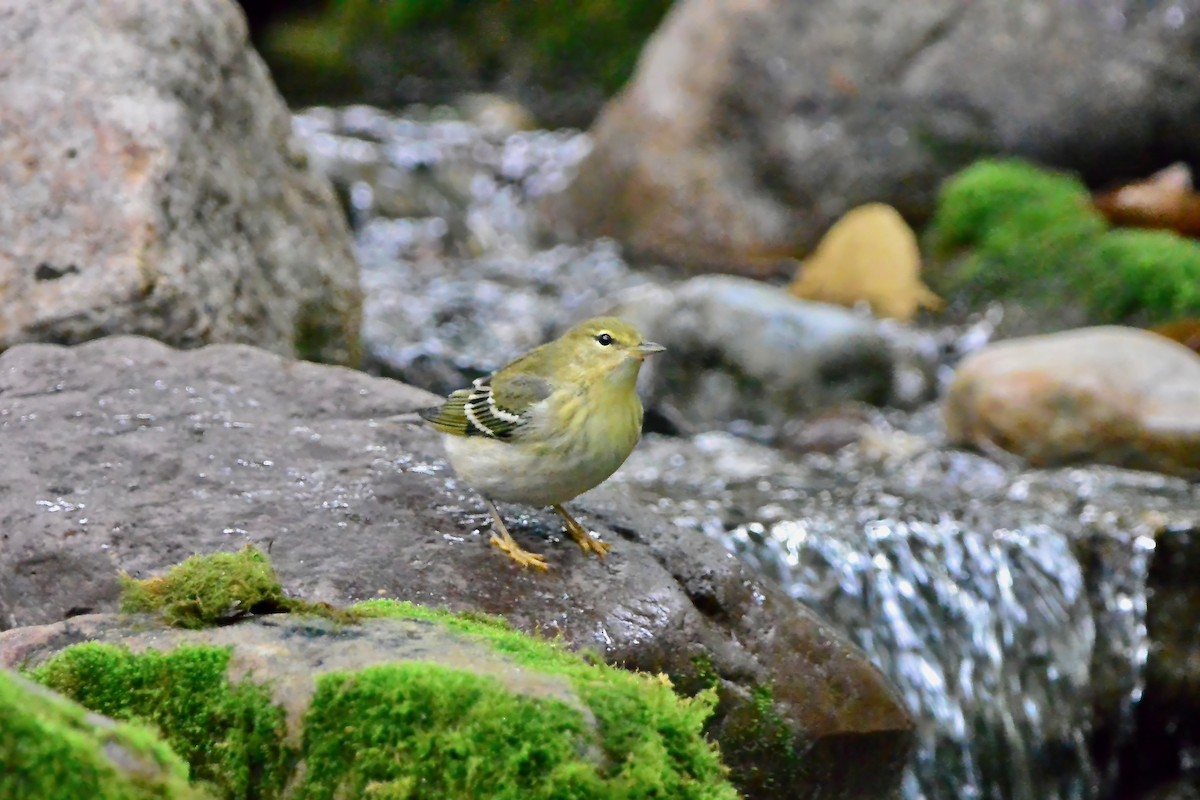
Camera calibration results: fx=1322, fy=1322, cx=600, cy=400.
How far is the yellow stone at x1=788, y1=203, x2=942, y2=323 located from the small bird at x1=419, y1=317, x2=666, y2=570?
7.92 meters

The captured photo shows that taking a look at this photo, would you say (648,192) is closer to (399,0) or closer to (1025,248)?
(1025,248)

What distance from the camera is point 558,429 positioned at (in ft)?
16.1

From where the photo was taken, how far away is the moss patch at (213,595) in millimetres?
3523

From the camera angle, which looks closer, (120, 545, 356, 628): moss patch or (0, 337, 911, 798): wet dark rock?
(120, 545, 356, 628): moss patch

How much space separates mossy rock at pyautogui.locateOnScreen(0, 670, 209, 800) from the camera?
232 cm

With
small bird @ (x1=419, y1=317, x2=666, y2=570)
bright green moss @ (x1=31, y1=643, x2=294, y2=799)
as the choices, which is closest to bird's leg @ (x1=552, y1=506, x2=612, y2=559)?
small bird @ (x1=419, y1=317, x2=666, y2=570)

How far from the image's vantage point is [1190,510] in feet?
26.7

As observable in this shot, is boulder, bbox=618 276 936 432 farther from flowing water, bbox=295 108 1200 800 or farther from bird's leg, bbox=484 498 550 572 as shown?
bird's leg, bbox=484 498 550 572

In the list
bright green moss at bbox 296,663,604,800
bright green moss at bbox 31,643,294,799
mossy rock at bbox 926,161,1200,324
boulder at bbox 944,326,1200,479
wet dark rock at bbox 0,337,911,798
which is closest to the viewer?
bright green moss at bbox 296,663,604,800

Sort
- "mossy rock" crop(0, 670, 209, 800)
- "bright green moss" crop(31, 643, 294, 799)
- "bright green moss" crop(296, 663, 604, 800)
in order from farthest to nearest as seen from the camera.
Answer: "bright green moss" crop(31, 643, 294, 799) → "bright green moss" crop(296, 663, 604, 800) → "mossy rock" crop(0, 670, 209, 800)

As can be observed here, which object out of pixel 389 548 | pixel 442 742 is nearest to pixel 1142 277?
pixel 389 548

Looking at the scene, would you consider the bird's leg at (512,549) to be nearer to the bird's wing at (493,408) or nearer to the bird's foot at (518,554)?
the bird's foot at (518,554)

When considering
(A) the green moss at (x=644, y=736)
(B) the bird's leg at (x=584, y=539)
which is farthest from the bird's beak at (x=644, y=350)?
(A) the green moss at (x=644, y=736)

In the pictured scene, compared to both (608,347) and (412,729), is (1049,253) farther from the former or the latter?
(412,729)
